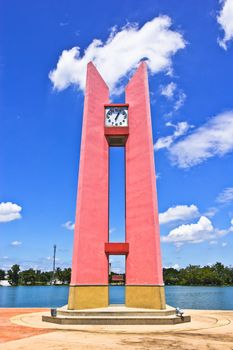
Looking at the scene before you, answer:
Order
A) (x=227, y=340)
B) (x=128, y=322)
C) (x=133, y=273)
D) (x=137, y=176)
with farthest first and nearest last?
(x=137, y=176) → (x=133, y=273) → (x=128, y=322) → (x=227, y=340)

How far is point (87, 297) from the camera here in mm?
15773

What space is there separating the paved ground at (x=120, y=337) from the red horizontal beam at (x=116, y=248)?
4240 millimetres

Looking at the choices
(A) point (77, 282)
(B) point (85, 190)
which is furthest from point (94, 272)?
(B) point (85, 190)

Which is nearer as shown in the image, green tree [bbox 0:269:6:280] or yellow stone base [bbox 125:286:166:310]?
yellow stone base [bbox 125:286:166:310]

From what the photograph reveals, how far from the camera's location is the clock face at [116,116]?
61.3ft

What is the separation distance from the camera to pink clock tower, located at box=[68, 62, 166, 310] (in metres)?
16.0

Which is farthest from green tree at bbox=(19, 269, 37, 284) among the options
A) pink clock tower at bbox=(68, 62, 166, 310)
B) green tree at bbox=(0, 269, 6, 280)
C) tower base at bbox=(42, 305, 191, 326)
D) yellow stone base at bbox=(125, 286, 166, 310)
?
tower base at bbox=(42, 305, 191, 326)

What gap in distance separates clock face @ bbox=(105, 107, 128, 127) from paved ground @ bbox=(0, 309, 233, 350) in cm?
1008

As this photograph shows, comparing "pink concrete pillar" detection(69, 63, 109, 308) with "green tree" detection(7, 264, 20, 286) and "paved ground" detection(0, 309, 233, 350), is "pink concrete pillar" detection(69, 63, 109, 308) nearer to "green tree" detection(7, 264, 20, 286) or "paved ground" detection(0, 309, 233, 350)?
"paved ground" detection(0, 309, 233, 350)

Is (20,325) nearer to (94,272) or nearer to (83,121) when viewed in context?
(94,272)

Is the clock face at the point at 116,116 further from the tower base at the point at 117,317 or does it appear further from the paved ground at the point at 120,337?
the paved ground at the point at 120,337

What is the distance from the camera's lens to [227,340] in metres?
10.6

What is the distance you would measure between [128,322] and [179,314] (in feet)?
7.42

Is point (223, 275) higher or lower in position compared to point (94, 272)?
higher
